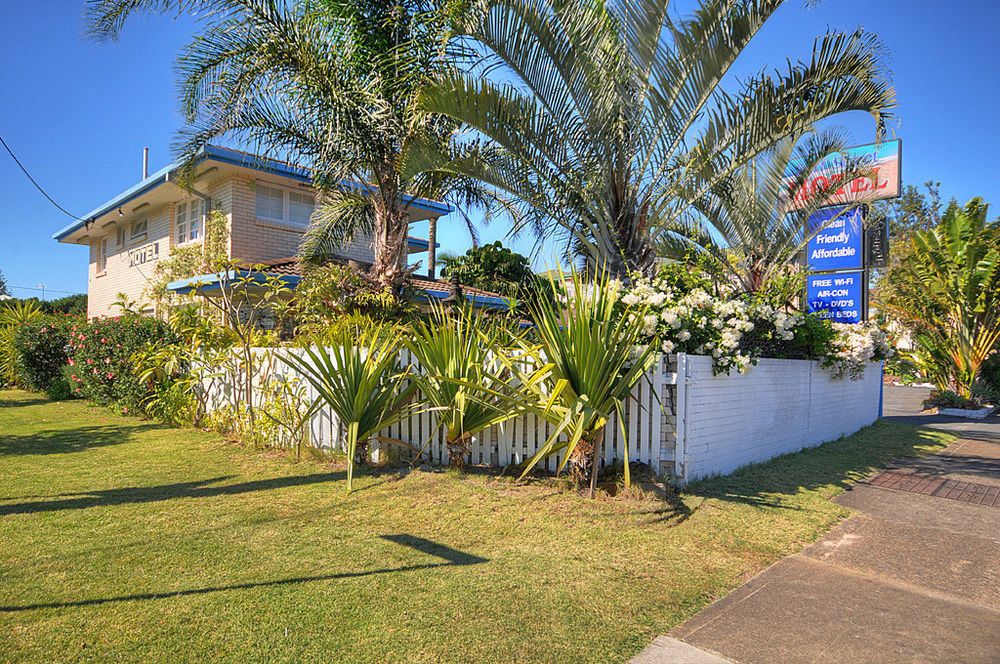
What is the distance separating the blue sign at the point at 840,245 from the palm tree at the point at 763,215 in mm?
1383

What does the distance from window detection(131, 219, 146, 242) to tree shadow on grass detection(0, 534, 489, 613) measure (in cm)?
1903

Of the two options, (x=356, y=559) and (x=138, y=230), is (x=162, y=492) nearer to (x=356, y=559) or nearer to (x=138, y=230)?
(x=356, y=559)

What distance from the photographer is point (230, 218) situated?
48.6 feet

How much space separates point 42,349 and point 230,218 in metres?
5.63

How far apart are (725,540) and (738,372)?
97.3 inches

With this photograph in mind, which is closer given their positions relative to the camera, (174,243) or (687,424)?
(687,424)

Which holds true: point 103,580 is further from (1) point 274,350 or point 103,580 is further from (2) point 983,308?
(2) point 983,308

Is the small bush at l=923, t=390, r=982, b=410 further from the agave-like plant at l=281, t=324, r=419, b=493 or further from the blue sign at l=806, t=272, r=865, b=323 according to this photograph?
the agave-like plant at l=281, t=324, r=419, b=493

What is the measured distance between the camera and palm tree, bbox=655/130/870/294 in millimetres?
9992

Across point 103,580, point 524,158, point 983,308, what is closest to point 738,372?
point 524,158

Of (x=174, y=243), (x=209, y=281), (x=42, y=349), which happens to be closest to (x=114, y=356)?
(x=209, y=281)

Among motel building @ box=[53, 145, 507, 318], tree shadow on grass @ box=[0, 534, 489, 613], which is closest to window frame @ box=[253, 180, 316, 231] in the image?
motel building @ box=[53, 145, 507, 318]

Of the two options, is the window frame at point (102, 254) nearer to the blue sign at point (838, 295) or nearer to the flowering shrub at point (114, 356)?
the flowering shrub at point (114, 356)

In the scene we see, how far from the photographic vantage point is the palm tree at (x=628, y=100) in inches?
260
